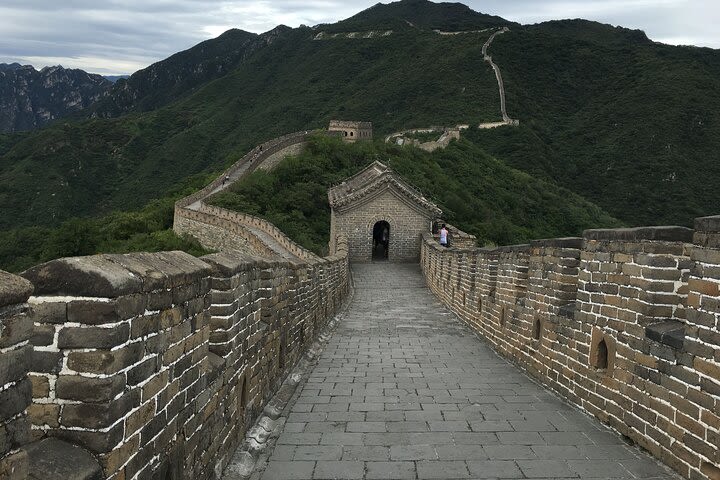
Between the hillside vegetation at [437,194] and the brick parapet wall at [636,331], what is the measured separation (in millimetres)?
22700

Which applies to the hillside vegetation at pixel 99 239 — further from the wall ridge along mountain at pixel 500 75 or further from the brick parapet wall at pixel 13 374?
the wall ridge along mountain at pixel 500 75

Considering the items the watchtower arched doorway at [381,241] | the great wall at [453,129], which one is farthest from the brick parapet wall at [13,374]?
the great wall at [453,129]

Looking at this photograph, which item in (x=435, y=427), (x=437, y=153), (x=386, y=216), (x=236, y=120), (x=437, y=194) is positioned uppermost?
(x=236, y=120)

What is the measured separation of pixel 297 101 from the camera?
100 meters

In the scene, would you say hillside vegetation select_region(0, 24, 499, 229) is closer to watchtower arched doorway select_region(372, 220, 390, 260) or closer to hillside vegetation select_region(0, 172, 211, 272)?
hillside vegetation select_region(0, 172, 211, 272)

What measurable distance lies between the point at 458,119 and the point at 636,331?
67.2m

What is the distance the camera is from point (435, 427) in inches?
223

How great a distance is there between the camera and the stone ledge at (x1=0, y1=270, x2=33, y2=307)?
1782 mm

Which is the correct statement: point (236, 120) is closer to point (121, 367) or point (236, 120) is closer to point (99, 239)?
point (99, 239)

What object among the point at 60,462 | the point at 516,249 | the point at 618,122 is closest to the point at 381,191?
the point at 516,249

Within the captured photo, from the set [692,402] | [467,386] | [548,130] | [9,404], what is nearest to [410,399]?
[467,386]

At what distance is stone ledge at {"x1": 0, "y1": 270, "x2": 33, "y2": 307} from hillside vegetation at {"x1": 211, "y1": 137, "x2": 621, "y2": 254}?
27764 mm

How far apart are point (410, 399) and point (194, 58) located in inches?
7650

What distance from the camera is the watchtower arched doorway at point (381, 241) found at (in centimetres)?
3048
